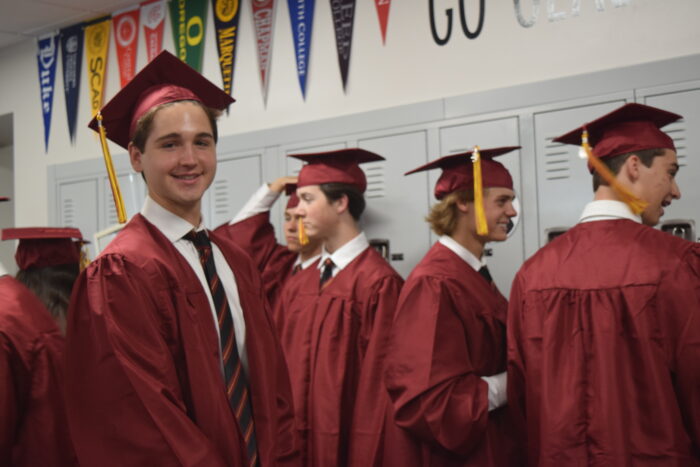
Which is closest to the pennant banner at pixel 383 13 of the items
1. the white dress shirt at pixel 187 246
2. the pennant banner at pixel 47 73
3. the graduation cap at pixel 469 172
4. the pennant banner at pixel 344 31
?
the pennant banner at pixel 344 31

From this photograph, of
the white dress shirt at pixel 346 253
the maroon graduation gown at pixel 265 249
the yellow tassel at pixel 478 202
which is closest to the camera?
the yellow tassel at pixel 478 202

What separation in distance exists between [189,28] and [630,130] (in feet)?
11.0

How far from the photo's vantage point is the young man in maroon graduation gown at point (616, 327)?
2.03 meters

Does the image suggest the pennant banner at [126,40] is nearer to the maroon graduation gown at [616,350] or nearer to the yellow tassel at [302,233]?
the yellow tassel at [302,233]

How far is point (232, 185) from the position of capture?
168 inches

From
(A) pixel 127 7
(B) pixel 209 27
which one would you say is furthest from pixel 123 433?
(A) pixel 127 7

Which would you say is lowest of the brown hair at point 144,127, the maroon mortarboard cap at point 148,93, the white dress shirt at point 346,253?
the white dress shirt at point 346,253

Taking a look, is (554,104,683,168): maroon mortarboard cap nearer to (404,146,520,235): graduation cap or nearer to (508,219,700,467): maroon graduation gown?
(508,219,700,467): maroon graduation gown

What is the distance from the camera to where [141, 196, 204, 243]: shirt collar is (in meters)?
1.78

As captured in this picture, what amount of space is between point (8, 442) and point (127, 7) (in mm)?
3744

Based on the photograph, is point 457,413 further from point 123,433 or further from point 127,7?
point 127,7

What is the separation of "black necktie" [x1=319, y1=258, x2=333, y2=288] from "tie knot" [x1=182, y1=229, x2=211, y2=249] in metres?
1.33

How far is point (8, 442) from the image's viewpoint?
2.03 meters

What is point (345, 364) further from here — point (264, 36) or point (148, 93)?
point (264, 36)
